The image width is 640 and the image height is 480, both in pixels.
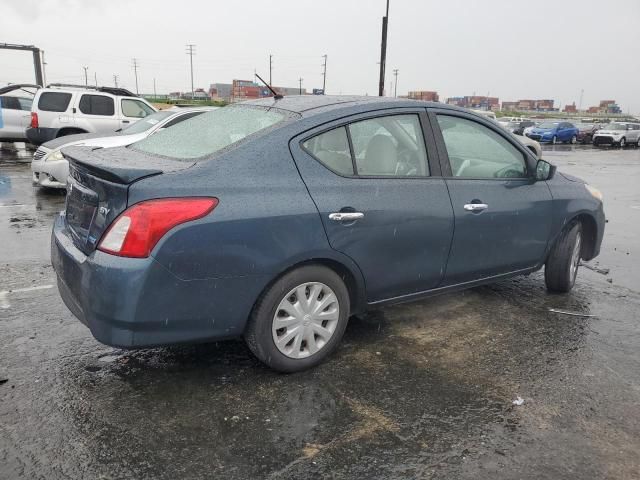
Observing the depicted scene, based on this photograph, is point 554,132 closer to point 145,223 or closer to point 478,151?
point 478,151

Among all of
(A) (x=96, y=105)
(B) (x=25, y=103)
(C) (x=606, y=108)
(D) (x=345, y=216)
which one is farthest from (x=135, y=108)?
Answer: (C) (x=606, y=108)

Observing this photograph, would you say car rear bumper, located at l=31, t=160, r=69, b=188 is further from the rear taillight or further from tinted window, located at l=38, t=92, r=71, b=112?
the rear taillight

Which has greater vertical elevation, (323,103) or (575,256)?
(323,103)

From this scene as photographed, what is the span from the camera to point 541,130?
34938 mm

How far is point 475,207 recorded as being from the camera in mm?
3803

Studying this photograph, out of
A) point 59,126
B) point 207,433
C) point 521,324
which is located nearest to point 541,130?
point 59,126

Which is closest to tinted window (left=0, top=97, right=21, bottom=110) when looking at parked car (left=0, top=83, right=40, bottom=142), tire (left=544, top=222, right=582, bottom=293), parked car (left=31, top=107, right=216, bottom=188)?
parked car (left=0, top=83, right=40, bottom=142)

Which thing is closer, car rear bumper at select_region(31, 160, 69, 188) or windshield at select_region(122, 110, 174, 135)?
car rear bumper at select_region(31, 160, 69, 188)

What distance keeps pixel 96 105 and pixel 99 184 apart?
1146cm

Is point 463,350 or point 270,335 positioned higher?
point 270,335

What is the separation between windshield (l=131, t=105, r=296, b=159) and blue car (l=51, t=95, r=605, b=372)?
0.02 meters

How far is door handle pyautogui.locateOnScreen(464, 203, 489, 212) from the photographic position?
12.4 ft

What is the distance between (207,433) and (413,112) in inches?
95.3

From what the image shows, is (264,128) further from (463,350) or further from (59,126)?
(59,126)
